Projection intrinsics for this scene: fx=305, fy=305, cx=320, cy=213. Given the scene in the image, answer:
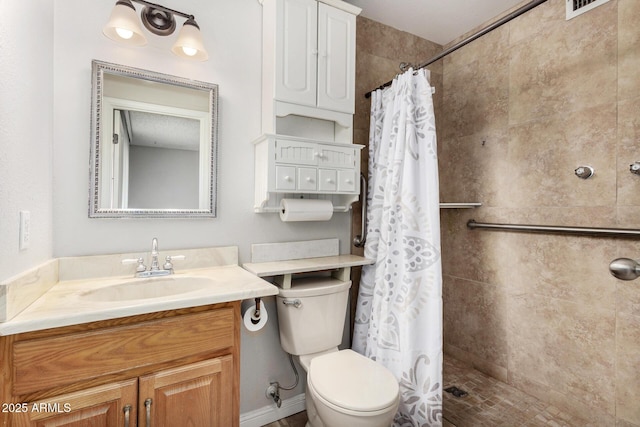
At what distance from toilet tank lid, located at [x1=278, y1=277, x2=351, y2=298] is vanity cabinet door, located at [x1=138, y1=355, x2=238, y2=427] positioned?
450 mm

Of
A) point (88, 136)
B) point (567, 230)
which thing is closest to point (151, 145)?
point (88, 136)

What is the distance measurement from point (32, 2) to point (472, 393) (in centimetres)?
290

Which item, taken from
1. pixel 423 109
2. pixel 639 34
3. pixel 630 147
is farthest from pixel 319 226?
pixel 639 34

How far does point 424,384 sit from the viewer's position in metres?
1.54

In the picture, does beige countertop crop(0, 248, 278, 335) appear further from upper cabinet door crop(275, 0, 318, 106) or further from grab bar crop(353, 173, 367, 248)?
upper cabinet door crop(275, 0, 318, 106)

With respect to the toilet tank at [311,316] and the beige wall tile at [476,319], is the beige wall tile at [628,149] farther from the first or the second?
the toilet tank at [311,316]

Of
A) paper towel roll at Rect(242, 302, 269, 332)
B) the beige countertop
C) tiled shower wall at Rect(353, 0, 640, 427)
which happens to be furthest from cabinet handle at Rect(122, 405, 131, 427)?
tiled shower wall at Rect(353, 0, 640, 427)

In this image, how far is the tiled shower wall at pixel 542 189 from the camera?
1.56 meters

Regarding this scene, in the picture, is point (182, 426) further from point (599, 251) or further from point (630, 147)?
point (630, 147)

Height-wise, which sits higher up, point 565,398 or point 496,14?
point 496,14

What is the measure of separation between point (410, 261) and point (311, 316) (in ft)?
1.97

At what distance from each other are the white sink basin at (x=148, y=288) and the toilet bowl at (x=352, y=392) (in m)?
0.65

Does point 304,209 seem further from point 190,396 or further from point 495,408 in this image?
point 495,408

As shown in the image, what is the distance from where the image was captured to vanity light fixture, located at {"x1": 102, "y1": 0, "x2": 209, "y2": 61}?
4.29 feet
